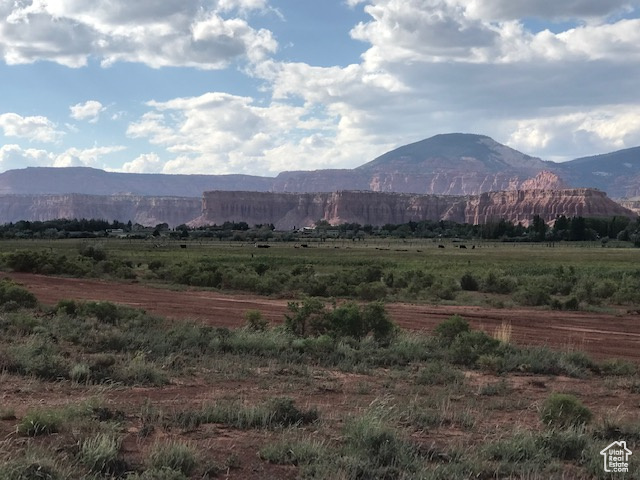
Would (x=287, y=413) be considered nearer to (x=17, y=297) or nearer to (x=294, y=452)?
(x=294, y=452)

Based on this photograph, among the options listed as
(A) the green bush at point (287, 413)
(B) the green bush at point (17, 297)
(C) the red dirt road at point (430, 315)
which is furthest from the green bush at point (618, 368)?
(B) the green bush at point (17, 297)

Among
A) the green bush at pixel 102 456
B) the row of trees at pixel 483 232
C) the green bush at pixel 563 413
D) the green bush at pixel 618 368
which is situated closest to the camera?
the green bush at pixel 102 456

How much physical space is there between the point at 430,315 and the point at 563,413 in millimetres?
14899

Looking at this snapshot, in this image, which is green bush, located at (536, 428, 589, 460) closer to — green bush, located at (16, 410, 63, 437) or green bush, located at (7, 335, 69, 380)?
green bush, located at (16, 410, 63, 437)

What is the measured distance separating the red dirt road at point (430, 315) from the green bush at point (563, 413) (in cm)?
735

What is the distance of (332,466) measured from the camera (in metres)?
6.64

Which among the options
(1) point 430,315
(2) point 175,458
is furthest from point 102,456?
(1) point 430,315

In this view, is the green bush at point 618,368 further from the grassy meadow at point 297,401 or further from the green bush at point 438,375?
the green bush at point 438,375

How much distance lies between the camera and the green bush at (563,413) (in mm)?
8711

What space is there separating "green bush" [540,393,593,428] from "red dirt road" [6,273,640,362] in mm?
7353

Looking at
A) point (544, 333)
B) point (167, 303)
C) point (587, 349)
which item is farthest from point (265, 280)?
point (587, 349)

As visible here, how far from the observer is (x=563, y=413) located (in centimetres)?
886

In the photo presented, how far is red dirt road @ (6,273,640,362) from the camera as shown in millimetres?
18156

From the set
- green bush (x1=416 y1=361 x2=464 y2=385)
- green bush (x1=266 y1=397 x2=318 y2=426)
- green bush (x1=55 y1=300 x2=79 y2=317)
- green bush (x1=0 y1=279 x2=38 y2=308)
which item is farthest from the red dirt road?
green bush (x1=266 y1=397 x2=318 y2=426)
